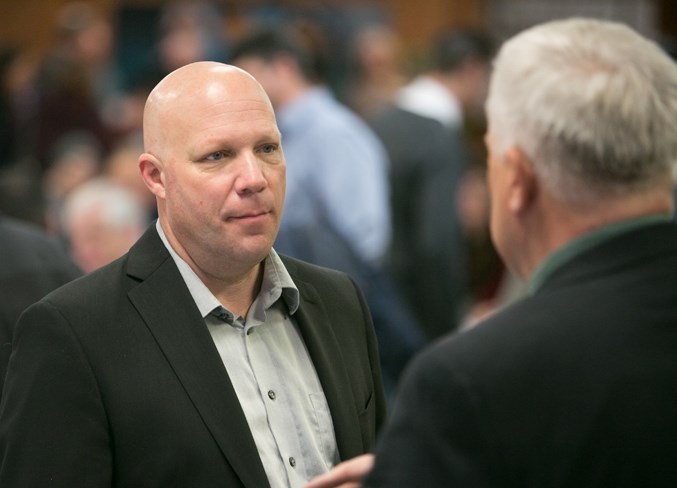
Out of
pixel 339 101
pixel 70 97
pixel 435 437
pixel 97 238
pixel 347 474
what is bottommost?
pixel 347 474

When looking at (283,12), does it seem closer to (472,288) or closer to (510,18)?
(510,18)

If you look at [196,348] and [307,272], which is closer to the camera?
[196,348]

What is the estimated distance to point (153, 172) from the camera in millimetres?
2424

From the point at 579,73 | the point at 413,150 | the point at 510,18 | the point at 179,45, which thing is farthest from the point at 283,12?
the point at 579,73

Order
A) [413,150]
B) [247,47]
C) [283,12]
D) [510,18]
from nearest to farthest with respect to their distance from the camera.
Answer: [247,47] < [413,150] < [283,12] < [510,18]

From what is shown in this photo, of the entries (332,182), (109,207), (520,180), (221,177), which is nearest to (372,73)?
(332,182)

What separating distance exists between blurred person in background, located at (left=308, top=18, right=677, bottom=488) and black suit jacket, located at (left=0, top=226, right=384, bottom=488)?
0.59m

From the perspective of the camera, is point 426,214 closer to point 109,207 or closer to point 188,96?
point 109,207

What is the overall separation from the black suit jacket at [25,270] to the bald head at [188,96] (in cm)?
73

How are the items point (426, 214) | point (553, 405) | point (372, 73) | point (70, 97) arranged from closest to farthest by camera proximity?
point (553, 405), point (426, 214), point (70, 97), point (372, 73)

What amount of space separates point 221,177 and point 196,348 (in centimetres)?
32

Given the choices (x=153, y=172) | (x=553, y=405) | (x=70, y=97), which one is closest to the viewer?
(x=553, y=405)

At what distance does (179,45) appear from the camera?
8.34 metres

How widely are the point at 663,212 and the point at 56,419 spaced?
109 cm
